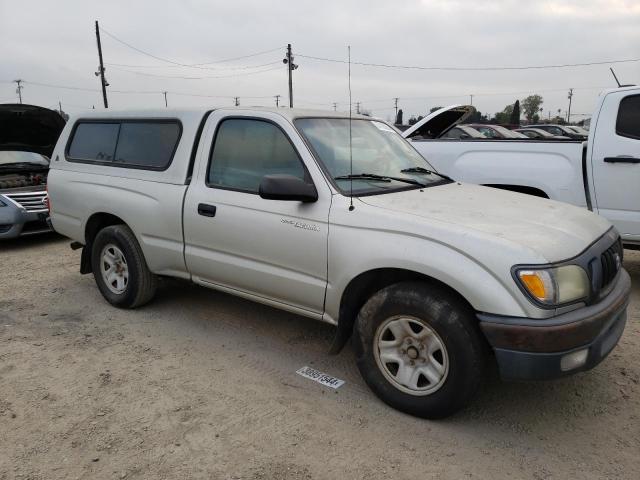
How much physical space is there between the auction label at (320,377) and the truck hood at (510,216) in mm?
1209

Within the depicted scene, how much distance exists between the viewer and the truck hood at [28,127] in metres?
8.20

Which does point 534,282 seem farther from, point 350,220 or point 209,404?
point 209,404

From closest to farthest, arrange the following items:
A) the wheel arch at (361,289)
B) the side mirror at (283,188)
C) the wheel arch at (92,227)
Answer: the wheel arch at (361,289), the side mirror at (283,188), the wheel arch at (92,227)

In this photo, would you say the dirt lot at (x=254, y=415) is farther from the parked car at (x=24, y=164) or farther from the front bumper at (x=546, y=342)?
the parked car at (x=24, y=164)

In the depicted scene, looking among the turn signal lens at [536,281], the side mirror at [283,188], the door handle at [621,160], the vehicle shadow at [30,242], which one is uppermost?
the door handle at [621,160]

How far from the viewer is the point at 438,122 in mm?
7000

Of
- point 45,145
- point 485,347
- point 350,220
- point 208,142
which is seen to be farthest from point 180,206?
point 45,145

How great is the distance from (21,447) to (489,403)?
2640 mm

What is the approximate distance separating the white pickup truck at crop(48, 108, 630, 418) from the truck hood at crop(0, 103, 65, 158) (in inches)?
171

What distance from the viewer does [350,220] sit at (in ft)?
10.3

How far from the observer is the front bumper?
8.38 feet

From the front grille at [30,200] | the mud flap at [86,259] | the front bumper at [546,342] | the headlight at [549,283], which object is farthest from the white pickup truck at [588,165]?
the front grille at [30,200]

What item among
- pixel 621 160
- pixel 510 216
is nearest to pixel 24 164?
pixel 510 216

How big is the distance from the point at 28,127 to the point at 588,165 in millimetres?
8276
